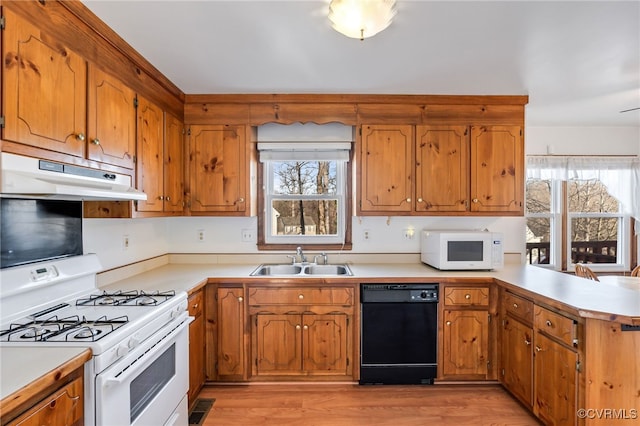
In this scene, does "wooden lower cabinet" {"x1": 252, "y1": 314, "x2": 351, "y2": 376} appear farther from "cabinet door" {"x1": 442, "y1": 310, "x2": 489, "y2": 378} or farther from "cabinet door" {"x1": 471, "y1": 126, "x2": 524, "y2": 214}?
"cabinet door" {"x1": 471, "y1": 126, "x2": 524, "y2": 214}

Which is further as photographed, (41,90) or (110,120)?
(110,120)

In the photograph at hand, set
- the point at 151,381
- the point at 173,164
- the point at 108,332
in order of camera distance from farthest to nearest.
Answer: the point at 173,164, the point at 151,381, the point at 108,332

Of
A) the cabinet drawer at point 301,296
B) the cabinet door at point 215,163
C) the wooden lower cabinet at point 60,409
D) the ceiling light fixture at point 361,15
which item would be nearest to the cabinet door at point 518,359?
the cabinet drawer at point 301,296

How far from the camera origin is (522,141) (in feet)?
9.61

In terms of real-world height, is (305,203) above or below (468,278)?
above

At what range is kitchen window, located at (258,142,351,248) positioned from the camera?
10.5 ft

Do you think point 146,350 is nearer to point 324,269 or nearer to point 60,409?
point 60,409

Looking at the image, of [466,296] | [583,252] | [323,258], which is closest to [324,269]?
[323,258]

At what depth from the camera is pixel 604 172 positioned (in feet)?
12.1

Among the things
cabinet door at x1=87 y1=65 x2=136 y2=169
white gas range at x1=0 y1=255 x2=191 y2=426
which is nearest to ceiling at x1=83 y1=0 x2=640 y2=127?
cabinet door at x1=87 y1=65 x2=136 y2=169

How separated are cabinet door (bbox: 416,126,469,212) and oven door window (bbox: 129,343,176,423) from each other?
2.18 m

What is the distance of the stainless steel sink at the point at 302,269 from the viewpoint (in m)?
2.91

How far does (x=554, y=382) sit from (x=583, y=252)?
2.50 m

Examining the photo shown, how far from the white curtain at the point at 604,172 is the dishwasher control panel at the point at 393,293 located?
211 cm
